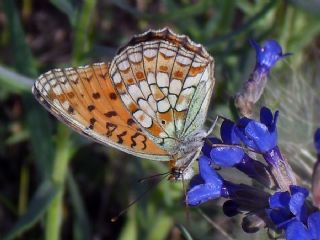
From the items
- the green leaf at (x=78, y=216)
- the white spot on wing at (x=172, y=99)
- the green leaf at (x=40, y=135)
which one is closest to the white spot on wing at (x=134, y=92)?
the white spot on wing at (x=172, y=99)

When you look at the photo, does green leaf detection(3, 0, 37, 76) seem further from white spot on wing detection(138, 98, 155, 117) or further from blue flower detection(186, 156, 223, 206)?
blue flower detection(186, 156, 223, 206)

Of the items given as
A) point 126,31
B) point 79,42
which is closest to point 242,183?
point 79,42

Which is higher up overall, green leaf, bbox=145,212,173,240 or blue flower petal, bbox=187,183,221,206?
blue flower petal, bbox=187,183,221,206

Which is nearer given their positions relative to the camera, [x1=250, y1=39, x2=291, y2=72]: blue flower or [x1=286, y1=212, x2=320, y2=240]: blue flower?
[x1=286, y1=212, x2=320, y2=240]: blue flower

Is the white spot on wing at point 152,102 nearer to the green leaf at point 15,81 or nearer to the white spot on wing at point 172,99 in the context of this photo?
the white spot on wing at point 172,99

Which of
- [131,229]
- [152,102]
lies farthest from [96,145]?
[152,102]

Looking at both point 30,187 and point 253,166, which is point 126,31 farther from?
point 253,166

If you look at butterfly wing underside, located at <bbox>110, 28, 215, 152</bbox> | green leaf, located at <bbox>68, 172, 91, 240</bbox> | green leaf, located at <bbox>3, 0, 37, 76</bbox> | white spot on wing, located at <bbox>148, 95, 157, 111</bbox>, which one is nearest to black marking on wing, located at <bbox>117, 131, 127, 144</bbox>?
butterfly wing underside, located at <bbox>110, 28, 215, 152</bbox>

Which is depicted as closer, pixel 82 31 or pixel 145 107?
pixel 145 107

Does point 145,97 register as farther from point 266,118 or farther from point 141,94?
point 266,118
